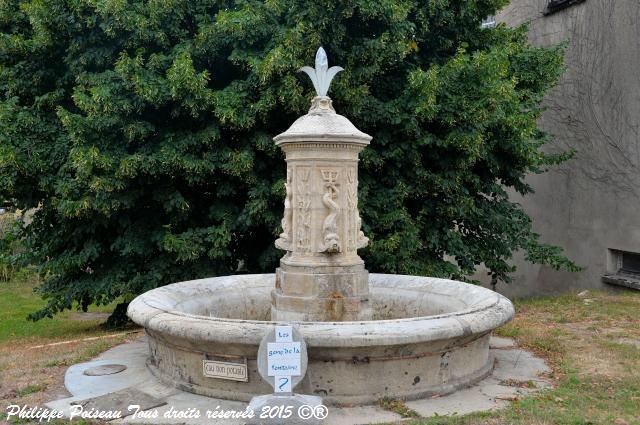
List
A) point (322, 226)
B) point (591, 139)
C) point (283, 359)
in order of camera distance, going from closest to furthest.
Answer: point (283, 359) → point (322, 226) → point (591, 139)

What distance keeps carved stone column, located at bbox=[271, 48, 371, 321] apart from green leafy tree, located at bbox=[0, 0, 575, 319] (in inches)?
100

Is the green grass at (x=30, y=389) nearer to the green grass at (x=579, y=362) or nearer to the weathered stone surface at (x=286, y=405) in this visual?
the weathered stone surface at (x=286, y=405)

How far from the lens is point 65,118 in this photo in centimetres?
885

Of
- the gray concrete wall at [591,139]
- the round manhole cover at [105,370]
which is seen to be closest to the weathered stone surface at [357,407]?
the round manhole cover at [105,370]

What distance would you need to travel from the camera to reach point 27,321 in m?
13.3

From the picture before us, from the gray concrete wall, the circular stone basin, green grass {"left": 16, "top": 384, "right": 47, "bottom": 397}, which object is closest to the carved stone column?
the circular stone basin

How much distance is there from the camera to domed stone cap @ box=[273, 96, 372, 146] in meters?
6.27

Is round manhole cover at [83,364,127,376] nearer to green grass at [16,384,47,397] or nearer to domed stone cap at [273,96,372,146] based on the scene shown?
green grass at [16,384,47,397]

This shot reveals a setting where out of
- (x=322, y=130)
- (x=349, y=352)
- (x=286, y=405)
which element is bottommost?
(x=286, y=405)

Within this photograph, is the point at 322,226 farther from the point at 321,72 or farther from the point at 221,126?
the point at 221,126

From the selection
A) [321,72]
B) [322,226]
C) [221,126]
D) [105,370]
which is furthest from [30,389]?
[221,126]

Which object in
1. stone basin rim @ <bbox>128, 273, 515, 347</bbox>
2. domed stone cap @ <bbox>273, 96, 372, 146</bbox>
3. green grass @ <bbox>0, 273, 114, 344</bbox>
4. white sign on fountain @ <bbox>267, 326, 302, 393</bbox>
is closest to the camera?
white sign on fountain @ <bbox>267, 326, 302, 393</bbox>

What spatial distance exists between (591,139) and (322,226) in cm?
843

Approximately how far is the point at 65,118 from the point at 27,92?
7.31ft
